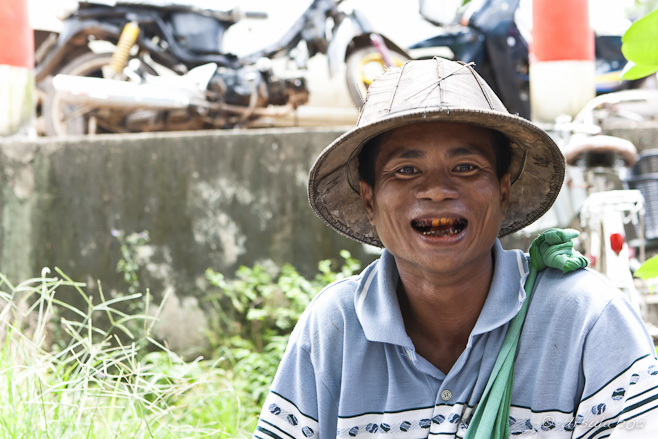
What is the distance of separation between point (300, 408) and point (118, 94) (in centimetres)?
411

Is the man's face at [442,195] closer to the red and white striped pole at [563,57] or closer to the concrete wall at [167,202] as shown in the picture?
the concrete wall at [167,202]

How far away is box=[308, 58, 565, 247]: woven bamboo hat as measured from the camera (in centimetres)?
162

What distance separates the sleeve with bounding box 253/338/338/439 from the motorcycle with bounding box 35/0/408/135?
160 inches

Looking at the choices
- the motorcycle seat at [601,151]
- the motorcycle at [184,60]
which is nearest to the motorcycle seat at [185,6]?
the motorcycle at [184,60]

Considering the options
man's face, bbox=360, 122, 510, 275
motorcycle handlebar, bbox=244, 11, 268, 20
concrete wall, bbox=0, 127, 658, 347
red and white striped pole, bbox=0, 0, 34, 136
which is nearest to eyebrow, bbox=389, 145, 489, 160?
man's face, bbox=360, 122, 510, 275

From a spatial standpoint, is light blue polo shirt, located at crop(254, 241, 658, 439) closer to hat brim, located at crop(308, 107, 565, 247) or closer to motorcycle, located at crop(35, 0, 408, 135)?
hat brim, located at crop(308, 107, 565, 247)

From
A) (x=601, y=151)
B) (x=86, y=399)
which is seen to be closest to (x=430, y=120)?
(x=86, y=399)

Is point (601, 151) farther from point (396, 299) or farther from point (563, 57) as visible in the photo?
point (396, 299)

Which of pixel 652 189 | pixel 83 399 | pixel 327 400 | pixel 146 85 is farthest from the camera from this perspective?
pixel 146 85

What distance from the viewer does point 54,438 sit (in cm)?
229

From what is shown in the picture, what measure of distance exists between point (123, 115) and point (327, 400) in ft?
15.1

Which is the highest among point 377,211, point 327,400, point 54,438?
point 377,211

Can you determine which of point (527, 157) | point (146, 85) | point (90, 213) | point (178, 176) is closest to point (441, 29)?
point (146, 85)

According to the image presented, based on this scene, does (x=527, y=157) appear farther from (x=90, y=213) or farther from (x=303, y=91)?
(x=303, y=91)
